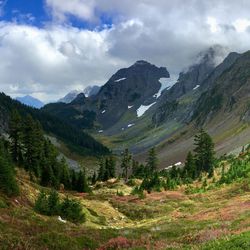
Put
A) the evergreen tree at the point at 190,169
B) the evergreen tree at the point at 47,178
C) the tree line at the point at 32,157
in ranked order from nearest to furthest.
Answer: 1. the evergreen tree at the point at 47,178
2. the tree line at the point at 32,157
3. the evergreen tree at the point at 190,169

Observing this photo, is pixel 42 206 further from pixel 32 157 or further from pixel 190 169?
pixel 190 169

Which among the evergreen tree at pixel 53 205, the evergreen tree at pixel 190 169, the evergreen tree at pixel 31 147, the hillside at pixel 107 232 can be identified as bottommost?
the hillside at pixel 107 232

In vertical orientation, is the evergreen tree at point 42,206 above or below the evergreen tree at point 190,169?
below

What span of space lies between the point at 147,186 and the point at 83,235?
2527 inches

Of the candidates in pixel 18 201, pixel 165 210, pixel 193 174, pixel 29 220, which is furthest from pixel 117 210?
pixel 193 174

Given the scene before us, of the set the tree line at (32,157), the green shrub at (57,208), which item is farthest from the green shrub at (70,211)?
the tree line at (32,157)

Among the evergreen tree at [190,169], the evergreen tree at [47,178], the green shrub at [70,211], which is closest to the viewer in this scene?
the green shrub at [70,211]

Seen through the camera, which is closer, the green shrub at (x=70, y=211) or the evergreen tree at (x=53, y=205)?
the evergreen tree at (x=53, y=205)

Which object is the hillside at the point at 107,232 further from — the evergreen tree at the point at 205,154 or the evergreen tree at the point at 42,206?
the evergreen tree at the point at 205,154

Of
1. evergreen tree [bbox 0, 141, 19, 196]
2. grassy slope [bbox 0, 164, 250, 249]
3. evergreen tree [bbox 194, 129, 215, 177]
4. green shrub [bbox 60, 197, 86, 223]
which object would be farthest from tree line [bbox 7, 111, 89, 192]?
evergreen tree [bbox 194, 129, 215, 177]

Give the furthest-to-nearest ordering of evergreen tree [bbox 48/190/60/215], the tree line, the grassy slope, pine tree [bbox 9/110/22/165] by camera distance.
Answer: pine tree [bbox 9/110/22/165]
the tree line
evergreen tree [bbox 48/190/60/215]
the grassy slope

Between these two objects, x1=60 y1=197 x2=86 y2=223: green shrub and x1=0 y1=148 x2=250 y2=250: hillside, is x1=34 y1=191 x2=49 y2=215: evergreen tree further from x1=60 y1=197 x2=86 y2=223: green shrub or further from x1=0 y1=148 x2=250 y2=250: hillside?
x1=0 y1=148 x2=250 y2=250: hillside

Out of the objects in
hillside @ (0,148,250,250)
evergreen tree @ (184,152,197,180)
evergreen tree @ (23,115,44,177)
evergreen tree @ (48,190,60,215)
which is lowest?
hillside @ (0,148,250,250)

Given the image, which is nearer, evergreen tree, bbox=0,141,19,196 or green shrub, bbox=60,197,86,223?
green shrub, bbox=60,197,86,223
